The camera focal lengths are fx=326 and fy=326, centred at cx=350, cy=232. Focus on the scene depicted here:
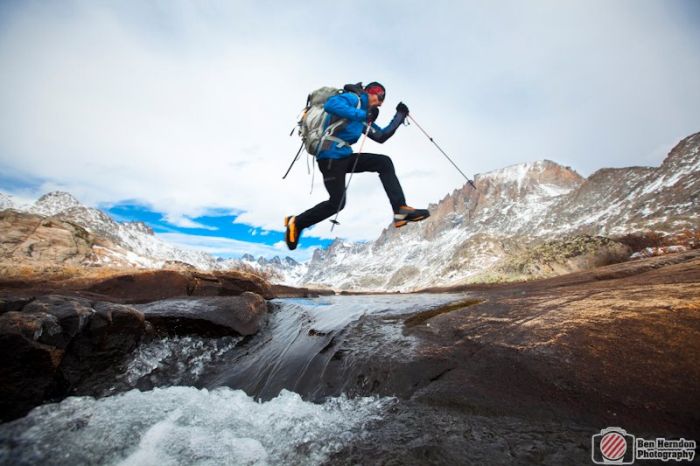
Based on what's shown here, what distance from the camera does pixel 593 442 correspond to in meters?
2.70

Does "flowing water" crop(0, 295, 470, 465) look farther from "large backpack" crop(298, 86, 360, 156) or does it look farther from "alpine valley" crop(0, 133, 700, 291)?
"alpine valley" crop(0, 133, 700, 291)

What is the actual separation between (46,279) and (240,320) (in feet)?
27.5

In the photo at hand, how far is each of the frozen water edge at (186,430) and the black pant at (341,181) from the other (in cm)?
422

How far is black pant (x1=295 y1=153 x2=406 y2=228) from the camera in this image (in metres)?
7.68

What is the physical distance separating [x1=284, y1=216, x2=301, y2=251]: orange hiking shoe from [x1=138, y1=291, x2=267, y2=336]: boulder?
2343mm

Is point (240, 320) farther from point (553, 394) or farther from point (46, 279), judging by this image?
point (46, 279)

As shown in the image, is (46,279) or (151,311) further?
(46,279)

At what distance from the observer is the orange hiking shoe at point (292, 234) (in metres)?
8.19

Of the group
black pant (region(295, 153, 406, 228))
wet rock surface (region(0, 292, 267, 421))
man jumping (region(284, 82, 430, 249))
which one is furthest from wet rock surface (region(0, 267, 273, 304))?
black pant (region(295, 153, 406, 228))

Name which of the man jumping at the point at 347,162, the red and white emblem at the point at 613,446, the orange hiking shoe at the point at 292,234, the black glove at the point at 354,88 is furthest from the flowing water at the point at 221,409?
the black glove at the point at 354,88

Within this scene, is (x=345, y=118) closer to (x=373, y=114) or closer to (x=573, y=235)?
(x=373, y=114)

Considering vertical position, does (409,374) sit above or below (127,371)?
above

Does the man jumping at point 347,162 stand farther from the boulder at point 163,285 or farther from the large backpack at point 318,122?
the boulder at point 163,285

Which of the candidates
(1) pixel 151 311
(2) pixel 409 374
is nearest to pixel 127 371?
(1) pixel 151 311
